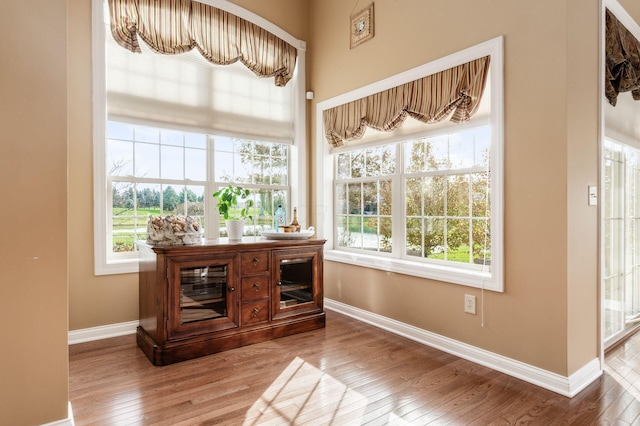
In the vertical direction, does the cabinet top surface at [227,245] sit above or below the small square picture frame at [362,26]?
below

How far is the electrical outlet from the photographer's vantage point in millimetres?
2777

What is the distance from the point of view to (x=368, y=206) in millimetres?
3900

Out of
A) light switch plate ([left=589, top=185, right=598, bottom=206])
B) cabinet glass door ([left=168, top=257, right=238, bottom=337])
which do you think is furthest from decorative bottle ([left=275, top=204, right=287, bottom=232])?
light switch plate ([left=589, top=185, right=598, bottom=206])

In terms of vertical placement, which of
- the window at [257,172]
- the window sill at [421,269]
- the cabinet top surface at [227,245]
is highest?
the window at [257,172]

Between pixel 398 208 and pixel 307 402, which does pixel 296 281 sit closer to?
pixel 398 208

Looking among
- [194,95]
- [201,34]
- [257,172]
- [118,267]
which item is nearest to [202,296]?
[118,267]

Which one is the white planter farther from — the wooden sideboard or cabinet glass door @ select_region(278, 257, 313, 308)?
cabinet glass door @ select_region(278, 257, 313, 308)

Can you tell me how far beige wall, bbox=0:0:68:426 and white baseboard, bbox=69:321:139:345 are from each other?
5.07 feet

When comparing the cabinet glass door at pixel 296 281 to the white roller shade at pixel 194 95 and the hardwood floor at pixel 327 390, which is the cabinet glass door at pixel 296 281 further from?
the white roller shade at pixel 194 95

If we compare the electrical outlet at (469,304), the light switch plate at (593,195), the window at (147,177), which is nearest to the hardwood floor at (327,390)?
the electrical outlet at (469,304)

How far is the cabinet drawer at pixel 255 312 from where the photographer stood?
3.09 metres

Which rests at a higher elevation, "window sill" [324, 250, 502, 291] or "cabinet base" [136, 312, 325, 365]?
"window sill" [324, 250, 502, 291]

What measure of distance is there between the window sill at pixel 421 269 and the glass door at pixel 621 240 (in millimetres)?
1148

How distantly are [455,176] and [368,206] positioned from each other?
104 centimetres
